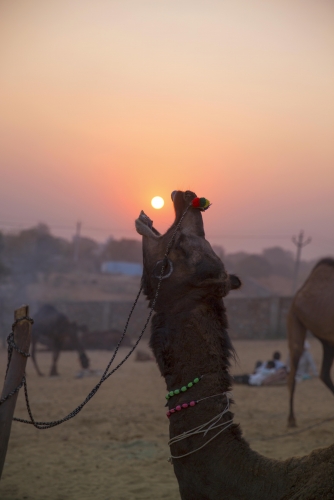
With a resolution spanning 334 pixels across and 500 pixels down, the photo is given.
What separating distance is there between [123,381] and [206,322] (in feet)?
42.9

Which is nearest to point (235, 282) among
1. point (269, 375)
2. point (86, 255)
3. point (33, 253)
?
point (269, 375)

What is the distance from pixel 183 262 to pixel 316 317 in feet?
23.7

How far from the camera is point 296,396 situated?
1320 centimetres

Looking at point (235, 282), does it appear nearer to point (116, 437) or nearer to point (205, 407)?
point (205, 407)

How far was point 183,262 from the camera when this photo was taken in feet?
10.8

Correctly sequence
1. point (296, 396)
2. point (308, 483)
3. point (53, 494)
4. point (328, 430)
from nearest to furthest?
point (308, 483) → point (53, 494) → point (328, 430) → point (296, 396)

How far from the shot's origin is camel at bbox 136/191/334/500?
2961 mm

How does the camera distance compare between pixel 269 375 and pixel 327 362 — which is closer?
pixel 327 362

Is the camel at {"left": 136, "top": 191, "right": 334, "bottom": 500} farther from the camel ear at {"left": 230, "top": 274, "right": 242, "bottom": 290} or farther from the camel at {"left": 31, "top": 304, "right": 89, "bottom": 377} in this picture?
the camel at {"left": 31, "top": 304, "right": 89, "bottom": 377}

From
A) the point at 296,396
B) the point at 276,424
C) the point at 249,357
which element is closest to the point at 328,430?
the point at 276,424

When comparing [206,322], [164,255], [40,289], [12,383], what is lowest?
[40,289]

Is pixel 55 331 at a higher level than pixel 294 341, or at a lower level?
lower

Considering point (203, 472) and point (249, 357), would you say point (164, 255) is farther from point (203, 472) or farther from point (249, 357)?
point (249, 357)

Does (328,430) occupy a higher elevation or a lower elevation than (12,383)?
lower
